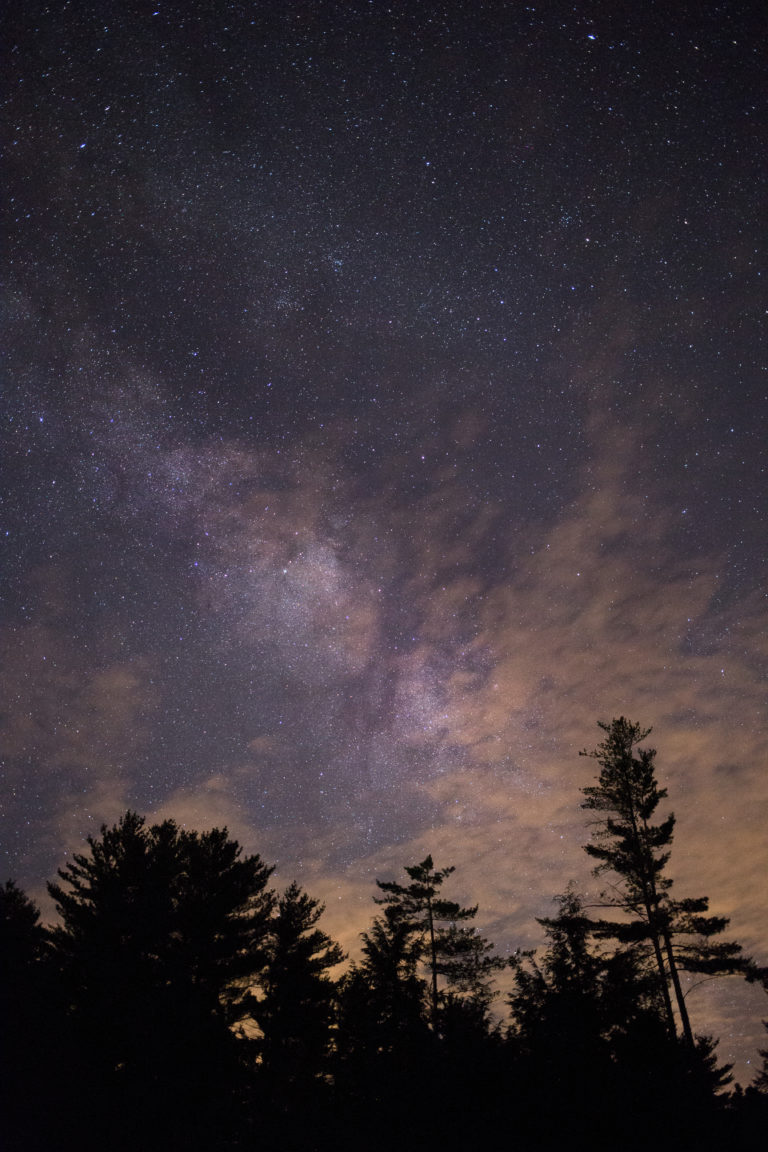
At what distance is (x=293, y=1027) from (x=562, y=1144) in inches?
883

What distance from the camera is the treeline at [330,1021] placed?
31.9 ft

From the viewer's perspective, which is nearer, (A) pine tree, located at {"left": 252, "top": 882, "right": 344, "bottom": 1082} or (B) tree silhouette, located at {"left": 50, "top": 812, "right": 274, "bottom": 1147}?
(B) tree silhouette, located at {"left": 50, "top": 812, "right": 274, "bottom": 1147}

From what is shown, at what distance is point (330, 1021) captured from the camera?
1133 inches

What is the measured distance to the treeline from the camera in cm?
973

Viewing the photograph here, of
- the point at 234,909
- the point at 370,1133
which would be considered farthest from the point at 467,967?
the point at 370,1133

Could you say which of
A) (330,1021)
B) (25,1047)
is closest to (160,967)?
(25,1047)

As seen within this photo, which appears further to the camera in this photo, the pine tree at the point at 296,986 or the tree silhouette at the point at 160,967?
the pine tree at the point at 296,986

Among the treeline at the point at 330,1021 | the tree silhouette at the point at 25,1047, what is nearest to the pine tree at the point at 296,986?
the treeline at the point at 330,1021

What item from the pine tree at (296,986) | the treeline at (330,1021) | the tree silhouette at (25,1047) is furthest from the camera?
the pine tree at (296,986)

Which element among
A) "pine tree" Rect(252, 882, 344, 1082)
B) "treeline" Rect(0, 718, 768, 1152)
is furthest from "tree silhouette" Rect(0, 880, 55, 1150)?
"pine tree" Rect(252, 882, 344, 1082)

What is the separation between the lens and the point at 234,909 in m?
28.3

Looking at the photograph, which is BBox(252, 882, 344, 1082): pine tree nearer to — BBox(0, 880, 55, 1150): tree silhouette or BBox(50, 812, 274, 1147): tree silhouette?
BBox(50, 812, 274, 1147): tree silhouette

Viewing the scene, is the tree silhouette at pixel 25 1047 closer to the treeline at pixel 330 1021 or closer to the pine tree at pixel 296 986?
the treeline at pixel 330 1021

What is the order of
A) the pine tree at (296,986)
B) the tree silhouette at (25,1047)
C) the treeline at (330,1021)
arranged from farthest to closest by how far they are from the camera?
the pine tree at (296,986) → the tree silhouette at (25,1047) → the treeline at (330,1021)
